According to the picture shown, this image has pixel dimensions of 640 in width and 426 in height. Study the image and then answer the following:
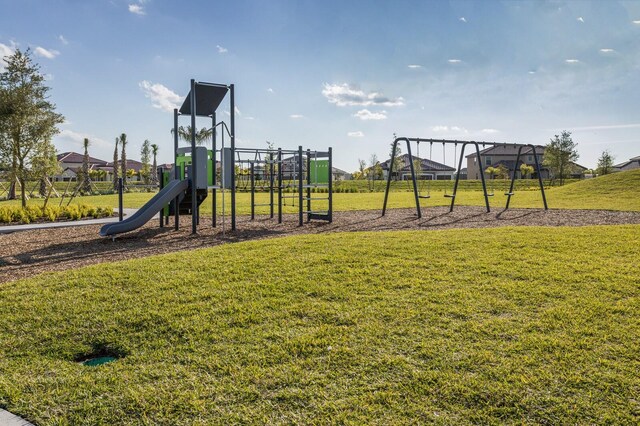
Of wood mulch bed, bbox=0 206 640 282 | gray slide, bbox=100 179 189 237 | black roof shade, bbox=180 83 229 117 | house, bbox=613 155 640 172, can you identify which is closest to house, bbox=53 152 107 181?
black roof shade, bbox=180 83 229 117

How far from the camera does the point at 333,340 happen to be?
378 centimetres

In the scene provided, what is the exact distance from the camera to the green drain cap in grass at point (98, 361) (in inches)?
146

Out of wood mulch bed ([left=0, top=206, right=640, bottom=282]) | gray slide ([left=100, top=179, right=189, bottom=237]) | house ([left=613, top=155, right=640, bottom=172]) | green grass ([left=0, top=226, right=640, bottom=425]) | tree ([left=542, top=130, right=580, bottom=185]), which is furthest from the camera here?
house ([left=613, top=155, right=640, bottom=172])

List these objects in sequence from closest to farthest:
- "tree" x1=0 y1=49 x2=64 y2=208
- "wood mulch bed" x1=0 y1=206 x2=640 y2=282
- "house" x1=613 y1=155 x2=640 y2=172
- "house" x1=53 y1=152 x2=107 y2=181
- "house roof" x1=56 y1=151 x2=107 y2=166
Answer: "wood mulch bed" x1=0 y1=206 x2=640 y2=282 < "tree" x1=0 y1=49 x2=64 y2=208 < "house" x1=53 y1=152 x2=107 y2=181 < "house roof" x1=56 y1=151 x2=107 y2=166 < "house" x1=613 y1=155 x2=640 y2=172

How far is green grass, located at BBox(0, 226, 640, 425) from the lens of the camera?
2.90 m

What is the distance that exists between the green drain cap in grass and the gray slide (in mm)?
6148

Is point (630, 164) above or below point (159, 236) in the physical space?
above

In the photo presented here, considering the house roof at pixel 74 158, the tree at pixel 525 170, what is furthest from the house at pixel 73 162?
the tree at pixel 525 170

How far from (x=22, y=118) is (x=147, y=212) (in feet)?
35.3

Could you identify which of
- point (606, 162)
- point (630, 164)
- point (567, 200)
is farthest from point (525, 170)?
point (630, 164)

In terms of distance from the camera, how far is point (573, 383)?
A: 10.1ft

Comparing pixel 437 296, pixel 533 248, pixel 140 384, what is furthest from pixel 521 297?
pixel 140 384

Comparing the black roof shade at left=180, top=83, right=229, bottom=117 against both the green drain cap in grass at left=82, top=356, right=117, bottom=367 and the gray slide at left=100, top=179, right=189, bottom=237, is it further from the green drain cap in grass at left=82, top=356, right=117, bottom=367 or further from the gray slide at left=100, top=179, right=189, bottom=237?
the green drain cap in grass at left=82, top=356, right=117, bottom=367

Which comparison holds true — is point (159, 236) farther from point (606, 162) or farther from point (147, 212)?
point (606, 162)
